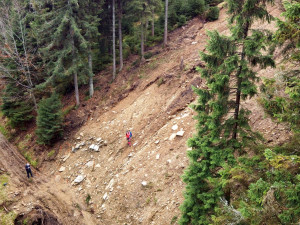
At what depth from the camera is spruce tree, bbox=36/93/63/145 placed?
2066 centimetres

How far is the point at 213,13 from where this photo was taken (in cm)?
2777

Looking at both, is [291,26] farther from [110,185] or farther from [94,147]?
[94,147]

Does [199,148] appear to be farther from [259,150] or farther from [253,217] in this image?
[253,217]

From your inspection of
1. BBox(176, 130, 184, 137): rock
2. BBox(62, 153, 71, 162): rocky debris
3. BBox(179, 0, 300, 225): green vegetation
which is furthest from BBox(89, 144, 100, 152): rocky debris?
BBox(179, 0, 300, 225): green vegetation

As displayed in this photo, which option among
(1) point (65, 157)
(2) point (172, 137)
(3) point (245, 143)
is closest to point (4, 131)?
(1) point (65, 157)

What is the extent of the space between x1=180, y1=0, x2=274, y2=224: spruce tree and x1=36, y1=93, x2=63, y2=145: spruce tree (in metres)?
16.1

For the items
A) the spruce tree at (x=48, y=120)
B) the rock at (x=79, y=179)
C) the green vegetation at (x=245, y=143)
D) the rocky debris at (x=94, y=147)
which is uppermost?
the green vegetation at (x=245, y=143)

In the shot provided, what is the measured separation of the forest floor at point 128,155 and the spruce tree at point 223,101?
328 cm

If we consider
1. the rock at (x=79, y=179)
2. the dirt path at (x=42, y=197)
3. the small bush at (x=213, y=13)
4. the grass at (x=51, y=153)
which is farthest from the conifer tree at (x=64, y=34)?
the small bush at (x=213, y=13)

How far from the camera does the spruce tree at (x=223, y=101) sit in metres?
7.62

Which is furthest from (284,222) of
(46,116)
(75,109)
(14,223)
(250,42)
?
(75,109)

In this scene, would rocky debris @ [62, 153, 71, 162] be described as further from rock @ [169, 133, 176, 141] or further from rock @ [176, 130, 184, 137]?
rock @ [176, 130, 184, 137]

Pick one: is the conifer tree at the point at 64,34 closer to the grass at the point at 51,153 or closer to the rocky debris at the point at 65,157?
the grass at the point at 51,153

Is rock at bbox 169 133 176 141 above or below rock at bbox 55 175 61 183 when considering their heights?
above
